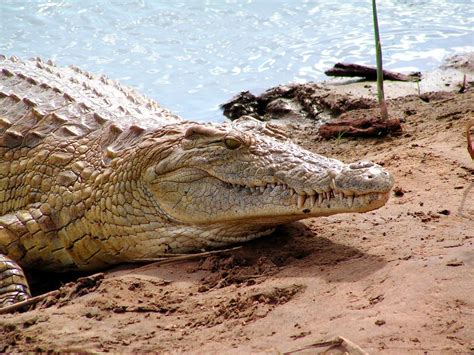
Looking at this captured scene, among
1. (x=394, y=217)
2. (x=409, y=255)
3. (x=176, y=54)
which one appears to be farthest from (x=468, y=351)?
(x=176, y=54)

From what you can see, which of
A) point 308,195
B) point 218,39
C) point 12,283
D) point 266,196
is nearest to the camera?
point 308,195

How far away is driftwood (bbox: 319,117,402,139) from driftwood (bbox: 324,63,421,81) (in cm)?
139

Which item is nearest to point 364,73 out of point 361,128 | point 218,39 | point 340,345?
point 361,128

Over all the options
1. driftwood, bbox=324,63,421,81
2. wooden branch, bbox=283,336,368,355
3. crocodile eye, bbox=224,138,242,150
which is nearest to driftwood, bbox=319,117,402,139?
driftwood, bbox=324,63,421,81

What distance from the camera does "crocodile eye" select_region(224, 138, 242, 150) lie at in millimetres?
4500

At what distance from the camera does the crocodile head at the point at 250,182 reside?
3994 millimetres

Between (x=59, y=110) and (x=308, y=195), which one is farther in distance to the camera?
(x=59, y=110)

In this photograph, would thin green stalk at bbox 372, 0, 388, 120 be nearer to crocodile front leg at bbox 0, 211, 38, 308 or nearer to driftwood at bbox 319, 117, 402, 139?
driftwood at bbox 319, 117, 402, 139

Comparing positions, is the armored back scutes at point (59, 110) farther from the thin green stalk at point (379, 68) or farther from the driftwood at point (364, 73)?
A: the driftwood at point (364, 73)

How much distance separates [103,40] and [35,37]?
1274mm

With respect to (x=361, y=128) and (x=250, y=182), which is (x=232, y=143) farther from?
(x=361, y=128)

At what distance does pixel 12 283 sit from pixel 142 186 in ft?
3.31

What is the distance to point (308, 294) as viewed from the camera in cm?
365

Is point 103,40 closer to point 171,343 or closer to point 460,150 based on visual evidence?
point 460,150
